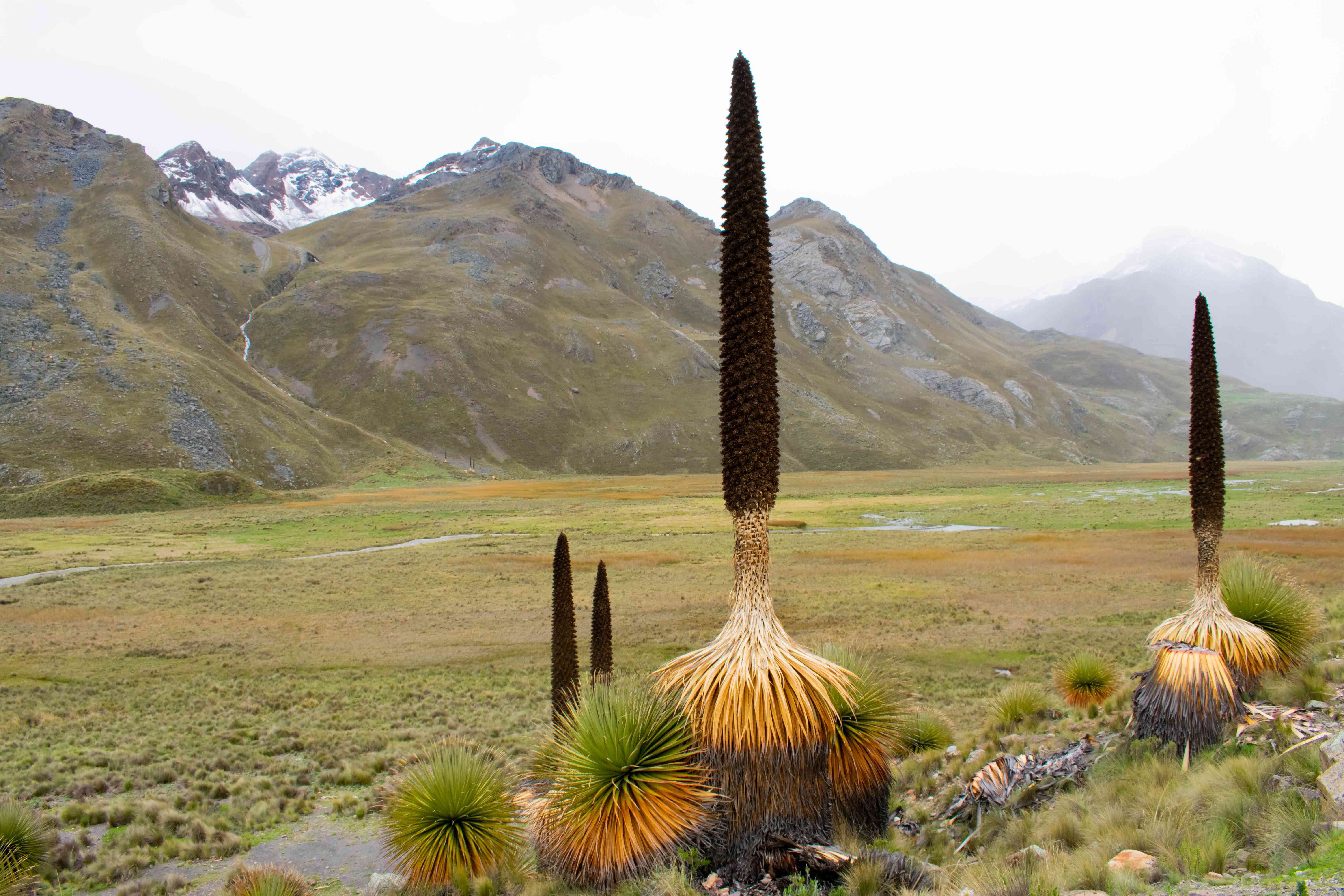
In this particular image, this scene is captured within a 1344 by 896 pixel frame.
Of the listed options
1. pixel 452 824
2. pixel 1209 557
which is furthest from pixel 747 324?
pixel 452 824

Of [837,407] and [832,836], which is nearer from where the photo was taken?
[832,836]

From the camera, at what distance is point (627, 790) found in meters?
7.66

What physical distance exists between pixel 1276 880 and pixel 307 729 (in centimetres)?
2039

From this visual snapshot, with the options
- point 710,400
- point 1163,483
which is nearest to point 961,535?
point 1163,483

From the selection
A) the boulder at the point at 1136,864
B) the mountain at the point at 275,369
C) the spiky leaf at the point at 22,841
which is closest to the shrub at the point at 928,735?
the boulder at the point at 1136,864

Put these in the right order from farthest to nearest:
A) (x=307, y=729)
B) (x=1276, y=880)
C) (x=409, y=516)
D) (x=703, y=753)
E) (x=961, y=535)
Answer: (x=409, y=516) < (x=961, y=535) < (x=307, y=729) < (x=703, y=753) < (x=1276, y=880)

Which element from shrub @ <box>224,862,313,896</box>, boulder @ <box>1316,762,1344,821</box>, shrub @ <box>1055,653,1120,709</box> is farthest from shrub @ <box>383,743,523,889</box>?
shrub @ <box>1055,653,1120,709</box>

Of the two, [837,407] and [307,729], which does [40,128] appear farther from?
[307,729]

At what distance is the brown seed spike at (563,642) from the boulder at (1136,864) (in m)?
7.29

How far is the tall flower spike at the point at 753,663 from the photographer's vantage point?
729 cm

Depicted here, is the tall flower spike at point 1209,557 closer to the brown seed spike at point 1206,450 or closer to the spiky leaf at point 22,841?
the brown seed spike at point 1206,450

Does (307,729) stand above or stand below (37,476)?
below

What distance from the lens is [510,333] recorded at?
190125 mm

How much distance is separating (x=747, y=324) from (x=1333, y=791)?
648cm
